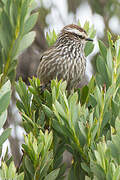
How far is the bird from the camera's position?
3443 mm

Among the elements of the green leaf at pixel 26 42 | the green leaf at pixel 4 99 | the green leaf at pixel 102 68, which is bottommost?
the green leaf at pixel 4 99

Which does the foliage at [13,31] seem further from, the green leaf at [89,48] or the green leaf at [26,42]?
the green leaf at [89,48]

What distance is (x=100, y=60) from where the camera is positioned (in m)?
1.93

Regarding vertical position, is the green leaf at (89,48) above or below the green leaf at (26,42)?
above

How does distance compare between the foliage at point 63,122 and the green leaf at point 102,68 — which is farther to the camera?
the green leaf at point 102,68

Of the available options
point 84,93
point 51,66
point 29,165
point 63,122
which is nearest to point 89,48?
point 84,93

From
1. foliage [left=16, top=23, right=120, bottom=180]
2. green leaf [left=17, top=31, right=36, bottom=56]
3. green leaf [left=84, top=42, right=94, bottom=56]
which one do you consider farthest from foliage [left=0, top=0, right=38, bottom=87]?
green leaf [left=84, top=42, right=94, bottom=56]

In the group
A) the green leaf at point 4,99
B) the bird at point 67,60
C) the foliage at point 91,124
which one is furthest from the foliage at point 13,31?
the bird at point 67,60

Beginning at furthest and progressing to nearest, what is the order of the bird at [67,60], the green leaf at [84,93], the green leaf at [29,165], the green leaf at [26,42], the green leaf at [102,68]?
the bird at [67,60], the green leaf at [84,93], the green leaf at [102,68], the green leaf at [26,42], the green leaf at [29,165]

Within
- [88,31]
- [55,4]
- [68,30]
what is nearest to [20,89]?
[88,31]

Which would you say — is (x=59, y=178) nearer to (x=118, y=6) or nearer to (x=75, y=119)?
(x=75, y=119)

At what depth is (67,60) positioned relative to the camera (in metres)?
3.60

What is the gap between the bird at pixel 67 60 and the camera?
3.44 meters

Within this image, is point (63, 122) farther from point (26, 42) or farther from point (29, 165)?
point (26, 42)
